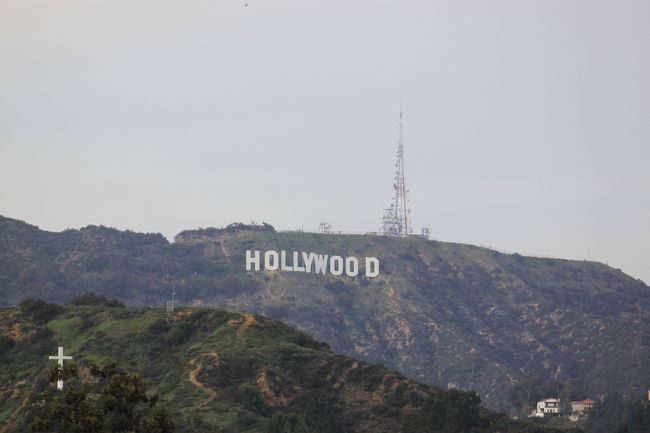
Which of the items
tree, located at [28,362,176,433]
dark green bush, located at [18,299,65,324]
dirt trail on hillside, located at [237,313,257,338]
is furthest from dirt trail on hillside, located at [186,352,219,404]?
tree, located at [28,362,176,433]

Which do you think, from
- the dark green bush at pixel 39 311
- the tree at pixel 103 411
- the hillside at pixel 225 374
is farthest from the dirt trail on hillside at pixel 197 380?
the tree at pixel 103 411

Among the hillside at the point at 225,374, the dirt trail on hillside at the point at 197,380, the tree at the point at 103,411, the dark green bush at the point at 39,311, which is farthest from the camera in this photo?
the dark green bush at the point at 39,311

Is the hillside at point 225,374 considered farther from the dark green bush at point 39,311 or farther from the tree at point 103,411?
the tree at point 103,411

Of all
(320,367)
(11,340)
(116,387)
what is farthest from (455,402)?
(116,387)

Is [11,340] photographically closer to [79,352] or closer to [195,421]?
[79,352]

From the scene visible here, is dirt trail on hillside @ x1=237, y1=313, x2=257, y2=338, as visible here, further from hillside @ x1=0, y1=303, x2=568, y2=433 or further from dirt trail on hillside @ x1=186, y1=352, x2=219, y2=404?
dirt trail on hillside @ x1=186, y1=352, x2=219, y2=404

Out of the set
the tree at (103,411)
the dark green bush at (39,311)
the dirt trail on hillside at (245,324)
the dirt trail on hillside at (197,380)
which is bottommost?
the tree at (103,411)

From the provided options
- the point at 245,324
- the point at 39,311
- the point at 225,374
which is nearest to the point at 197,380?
the point at 225,374

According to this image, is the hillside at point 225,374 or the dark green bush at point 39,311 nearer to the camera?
the hillside at point 225,374

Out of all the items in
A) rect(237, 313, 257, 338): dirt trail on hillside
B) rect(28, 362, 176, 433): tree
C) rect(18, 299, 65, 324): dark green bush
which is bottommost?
rect(28, 362, 176, 433): tree
